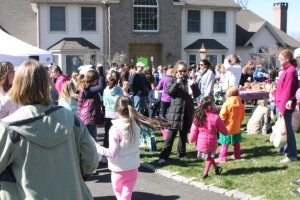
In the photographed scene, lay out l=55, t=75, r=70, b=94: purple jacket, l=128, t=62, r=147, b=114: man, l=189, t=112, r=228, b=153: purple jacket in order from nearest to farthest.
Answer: l=189, t=112, r=228, b=153: purple jacket, l=55, t=75, r=70, b=94: purple jacket, l=128, t=62, r=147, b=114: man

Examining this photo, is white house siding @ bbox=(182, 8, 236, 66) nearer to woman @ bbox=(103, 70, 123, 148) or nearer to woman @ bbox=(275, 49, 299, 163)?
woman @ bbox=(103, 70, 123, 148)

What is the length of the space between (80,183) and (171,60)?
28.9m

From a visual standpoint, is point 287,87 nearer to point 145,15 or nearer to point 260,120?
point 260,120

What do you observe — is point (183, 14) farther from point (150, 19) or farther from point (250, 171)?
point (250, 171)

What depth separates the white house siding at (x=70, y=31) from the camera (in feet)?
95.3

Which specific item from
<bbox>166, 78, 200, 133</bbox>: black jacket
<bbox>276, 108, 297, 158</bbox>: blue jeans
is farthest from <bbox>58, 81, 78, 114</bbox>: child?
<bbox>276, 108, 297, 158</bbox>: blue jeans

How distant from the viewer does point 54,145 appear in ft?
9.27

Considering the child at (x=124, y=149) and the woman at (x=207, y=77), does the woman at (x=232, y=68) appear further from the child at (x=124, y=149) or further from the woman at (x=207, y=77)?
the child at (x=124, y=149)

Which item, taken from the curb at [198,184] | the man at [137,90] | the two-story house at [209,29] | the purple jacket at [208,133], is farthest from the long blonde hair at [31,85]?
the two-story house at [209,29]

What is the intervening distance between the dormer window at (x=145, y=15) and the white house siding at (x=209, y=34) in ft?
7.25

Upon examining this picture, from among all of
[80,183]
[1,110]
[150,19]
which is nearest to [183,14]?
[150,19]

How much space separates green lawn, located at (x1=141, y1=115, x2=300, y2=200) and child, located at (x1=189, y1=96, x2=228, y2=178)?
0.39 meters

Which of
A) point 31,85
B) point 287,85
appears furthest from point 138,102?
point 31,85

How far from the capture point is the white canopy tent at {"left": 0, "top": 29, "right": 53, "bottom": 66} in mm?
11172
